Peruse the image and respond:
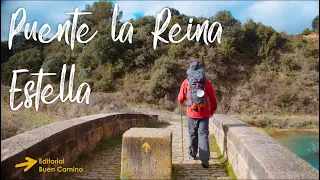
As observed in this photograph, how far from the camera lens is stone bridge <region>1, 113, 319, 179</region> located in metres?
2.76

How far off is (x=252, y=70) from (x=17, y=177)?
2996cm

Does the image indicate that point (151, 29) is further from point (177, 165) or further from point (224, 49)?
point (177, 165)

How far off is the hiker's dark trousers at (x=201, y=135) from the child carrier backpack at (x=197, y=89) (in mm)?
222

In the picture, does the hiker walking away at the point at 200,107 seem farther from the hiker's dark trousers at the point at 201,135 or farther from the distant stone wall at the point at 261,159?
the distant stone wall at the point at 261,159

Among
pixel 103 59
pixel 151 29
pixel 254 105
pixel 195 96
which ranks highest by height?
pixel 151 29

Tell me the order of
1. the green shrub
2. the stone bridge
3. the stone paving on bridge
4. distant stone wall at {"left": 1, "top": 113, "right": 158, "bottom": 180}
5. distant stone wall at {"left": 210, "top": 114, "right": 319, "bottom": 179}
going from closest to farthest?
distant stone wall at {"left": 210, "top": 114, "right": 319, "bottom": 179}, the stone bridge, distant stone wall at {"left": 1, "top": 113, "right": 158, "bottom": 180}, the stone paving on bridge, the green shrub

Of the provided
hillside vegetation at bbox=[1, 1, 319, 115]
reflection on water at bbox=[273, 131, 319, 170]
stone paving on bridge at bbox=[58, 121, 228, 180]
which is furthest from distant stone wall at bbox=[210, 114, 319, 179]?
hillside vegetation at bbox=[1, 1, 319, 115]

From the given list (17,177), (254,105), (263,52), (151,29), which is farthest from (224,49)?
(17,177)

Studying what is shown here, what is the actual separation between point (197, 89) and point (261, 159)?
6.63ft

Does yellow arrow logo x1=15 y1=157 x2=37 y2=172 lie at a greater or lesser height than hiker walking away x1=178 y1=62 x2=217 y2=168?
lesser

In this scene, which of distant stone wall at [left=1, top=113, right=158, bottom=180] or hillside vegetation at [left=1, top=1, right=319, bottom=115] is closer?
distant stone wall at [left=1, top=113, right=158, bottom=180]

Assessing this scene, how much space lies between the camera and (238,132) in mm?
4293

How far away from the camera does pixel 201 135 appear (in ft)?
15.4

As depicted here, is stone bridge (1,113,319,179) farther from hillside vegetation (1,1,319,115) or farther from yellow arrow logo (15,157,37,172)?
hillside vegetation (1,1,319,115)
